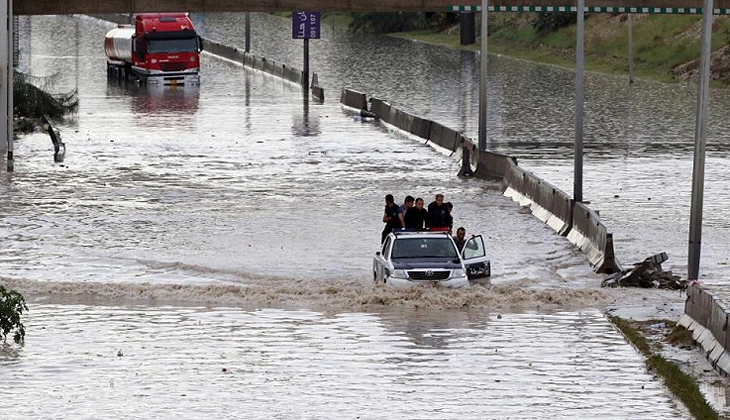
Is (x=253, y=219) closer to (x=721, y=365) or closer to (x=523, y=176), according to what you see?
(x=523, y=176)

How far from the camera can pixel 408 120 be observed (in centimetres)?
5944

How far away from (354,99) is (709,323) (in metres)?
47.2

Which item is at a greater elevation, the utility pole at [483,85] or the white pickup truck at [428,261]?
the utility pole at [483,85]

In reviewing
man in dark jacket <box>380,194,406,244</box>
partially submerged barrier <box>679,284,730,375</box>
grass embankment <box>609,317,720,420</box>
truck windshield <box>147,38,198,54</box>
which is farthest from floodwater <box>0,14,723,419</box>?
truck windshield <box>147,38,198,54</box>

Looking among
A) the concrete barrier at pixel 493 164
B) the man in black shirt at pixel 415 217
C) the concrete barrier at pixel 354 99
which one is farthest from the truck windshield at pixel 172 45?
the man in black shirt at pixel 415 217

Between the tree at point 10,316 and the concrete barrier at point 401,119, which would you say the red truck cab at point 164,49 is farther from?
the tree at point 10,316

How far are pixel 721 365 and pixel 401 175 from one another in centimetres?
2573

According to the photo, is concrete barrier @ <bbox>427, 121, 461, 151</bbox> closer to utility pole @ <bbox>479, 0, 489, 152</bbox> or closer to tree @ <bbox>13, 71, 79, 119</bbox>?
utility pole @ <bbox>479, 0, 489, 152</bbox>

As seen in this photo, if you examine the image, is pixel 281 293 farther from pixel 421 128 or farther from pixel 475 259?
pixel 421 128

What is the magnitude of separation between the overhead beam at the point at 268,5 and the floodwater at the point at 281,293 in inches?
173

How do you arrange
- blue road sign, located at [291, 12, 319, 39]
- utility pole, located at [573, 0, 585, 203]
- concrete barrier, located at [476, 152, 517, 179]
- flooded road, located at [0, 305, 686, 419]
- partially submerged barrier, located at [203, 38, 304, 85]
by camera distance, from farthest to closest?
partially submerged barrier, located at [203, 38, 304, 85] → blue road sign, located at [291, 12, 319, 39] → concrete barrier, located at [476, 152, 517, 179] → utility pole, located at [573, 0, 585, 203] → flooded road, located at [0, 305, 686, 419]

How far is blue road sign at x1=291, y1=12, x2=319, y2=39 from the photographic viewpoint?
78.4m

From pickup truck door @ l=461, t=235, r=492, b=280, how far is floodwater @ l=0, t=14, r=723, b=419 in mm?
649

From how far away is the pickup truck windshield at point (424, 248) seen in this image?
1113 inches
